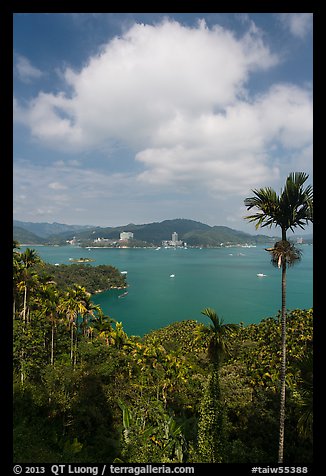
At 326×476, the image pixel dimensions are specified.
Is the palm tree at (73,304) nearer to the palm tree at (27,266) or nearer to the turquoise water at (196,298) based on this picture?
the palm tree at (27,266)

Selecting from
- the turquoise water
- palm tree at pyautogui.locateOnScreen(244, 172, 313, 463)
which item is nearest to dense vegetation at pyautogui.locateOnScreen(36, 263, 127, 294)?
the turquoise water

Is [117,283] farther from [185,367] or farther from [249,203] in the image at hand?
[249,203]

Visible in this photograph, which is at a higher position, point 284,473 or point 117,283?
point 284,473

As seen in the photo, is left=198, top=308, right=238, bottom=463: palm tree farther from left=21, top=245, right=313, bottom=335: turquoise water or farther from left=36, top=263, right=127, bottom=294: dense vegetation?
left=36, top=263, right=127, bottom=294: dense vegetation

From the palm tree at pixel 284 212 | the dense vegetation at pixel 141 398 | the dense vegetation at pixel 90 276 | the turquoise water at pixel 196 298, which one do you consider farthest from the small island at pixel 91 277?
the palm tree at pixel 284 212
